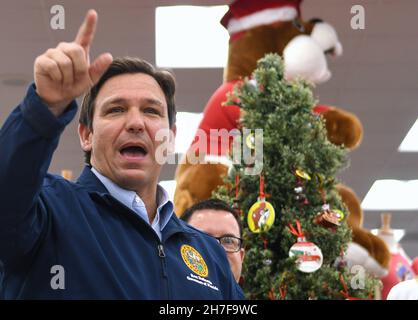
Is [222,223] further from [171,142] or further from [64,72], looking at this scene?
[64,72]

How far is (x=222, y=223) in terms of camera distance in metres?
2.12

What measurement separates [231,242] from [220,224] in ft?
0.21

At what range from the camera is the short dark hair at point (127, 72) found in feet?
3.99

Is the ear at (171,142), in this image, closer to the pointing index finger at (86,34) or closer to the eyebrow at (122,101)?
the eyebrow at (122,101)

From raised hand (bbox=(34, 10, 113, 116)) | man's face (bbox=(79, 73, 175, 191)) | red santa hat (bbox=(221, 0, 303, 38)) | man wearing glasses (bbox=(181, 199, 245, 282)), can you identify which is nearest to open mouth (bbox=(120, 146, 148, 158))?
man's face (bbox=(79, 73, 175, 191))

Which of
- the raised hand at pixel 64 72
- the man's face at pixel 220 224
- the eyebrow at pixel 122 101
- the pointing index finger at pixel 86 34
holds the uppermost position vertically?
the pointing index finger at pixel 86 34

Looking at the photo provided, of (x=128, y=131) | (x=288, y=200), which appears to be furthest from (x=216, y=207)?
(x=128, y=131)

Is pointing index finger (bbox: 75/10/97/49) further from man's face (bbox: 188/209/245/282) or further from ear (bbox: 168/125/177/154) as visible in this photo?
man's face (bbox: 188/209/245/282)

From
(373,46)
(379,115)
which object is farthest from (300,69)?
(379,115)

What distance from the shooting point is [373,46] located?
14.3 ft

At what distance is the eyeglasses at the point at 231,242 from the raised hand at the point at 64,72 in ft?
4.02

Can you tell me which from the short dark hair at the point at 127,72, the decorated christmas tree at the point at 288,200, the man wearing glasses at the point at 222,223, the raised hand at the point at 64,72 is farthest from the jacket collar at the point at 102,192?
the decorated christmas tree at the point at 288,200

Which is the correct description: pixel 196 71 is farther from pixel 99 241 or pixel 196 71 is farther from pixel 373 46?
pixel 99 241

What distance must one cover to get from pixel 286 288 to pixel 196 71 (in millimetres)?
2777
